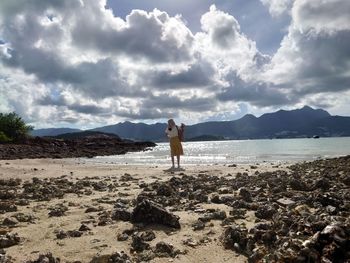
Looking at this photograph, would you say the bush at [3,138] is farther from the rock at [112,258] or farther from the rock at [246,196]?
the rock at [112,258]

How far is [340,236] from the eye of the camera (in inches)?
184

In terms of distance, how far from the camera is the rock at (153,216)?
779 cm

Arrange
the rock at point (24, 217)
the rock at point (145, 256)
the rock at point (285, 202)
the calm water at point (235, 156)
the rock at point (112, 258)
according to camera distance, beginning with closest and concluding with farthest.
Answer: the rock at point (112, 258) < the rock at point (145, 256) < the rock at point (24, 217) < the rock at point (285, 202) < the calm water at point (235, 156)

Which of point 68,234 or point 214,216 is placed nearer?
point 68,234

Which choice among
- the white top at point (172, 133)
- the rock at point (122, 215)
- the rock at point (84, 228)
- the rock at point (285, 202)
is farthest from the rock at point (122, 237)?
the white top at point (172, 133)

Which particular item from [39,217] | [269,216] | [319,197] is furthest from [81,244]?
[319,197]

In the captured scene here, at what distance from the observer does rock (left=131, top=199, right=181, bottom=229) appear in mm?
7793

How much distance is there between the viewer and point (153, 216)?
7.89 meters

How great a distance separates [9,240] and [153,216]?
2.74 m

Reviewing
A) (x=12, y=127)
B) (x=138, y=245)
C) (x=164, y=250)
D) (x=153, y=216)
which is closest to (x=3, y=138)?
(x=12, y=127)

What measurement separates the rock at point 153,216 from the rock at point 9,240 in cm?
228

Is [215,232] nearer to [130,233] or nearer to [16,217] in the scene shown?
[130,233]

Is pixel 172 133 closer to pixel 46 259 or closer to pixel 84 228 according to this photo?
pixel 84 228

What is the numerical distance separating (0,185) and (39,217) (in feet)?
23.8
